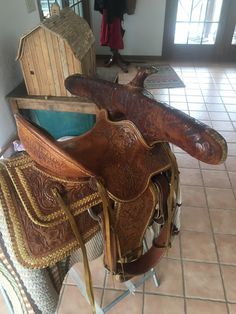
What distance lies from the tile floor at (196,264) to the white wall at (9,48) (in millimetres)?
909

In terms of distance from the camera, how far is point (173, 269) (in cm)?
141

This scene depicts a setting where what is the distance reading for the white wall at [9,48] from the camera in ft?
4.39

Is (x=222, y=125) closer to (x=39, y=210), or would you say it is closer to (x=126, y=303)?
(x=126, y=303)

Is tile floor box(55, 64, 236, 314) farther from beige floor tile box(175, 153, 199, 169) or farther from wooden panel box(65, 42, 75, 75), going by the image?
wooden panel box(65, 42, 75, 75)

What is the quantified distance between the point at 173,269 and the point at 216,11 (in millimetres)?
3722

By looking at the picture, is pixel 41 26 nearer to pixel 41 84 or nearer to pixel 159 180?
pixel 41 84

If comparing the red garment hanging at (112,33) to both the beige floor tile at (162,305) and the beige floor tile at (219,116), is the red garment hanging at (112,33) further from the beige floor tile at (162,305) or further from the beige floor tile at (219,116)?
the beige floor tile at (162,305)

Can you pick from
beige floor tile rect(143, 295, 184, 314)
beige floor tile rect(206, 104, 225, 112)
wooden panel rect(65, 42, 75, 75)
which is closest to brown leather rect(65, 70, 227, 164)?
wooden panel rect(65, 42, 75, 75)

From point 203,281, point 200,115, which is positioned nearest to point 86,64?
point 203,281

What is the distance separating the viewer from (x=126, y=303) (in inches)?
50.2

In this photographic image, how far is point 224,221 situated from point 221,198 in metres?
0.20

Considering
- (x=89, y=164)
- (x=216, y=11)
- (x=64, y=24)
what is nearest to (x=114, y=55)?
(x=216, y=11)

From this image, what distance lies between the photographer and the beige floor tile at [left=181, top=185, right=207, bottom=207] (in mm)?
1764

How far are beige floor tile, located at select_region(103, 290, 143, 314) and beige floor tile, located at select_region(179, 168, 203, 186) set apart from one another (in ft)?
2.94
